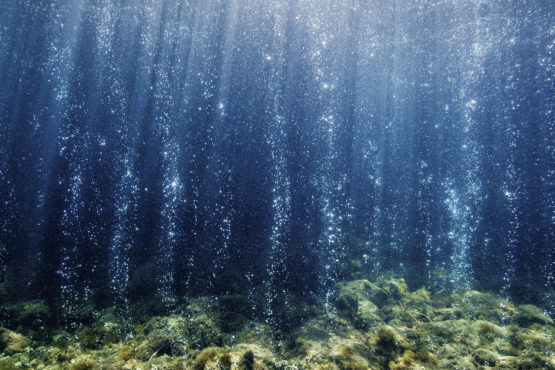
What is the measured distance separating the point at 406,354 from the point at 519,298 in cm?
510

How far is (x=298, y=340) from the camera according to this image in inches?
126

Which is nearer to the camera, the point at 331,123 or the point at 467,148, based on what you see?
the point at 331,123

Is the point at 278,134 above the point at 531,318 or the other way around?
above

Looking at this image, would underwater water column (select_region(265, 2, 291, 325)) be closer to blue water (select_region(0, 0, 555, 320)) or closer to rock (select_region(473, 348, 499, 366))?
blue water (select_region(0, 0, 555, 320))

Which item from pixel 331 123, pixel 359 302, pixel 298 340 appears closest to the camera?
pixel 298 340

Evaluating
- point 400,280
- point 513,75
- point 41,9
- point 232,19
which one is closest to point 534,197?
point 513,75

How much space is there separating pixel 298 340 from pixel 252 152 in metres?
6.17

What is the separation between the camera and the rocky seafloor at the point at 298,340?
105 inches

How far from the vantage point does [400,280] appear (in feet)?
20.2

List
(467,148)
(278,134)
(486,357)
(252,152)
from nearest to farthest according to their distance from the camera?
1. (486,357)
2. (252,152)
3. (278,134)
4. (467,148)

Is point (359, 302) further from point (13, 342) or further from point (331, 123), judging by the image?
point (331, 123)

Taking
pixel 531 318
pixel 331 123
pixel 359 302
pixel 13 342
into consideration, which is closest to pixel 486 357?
pixel 359 302

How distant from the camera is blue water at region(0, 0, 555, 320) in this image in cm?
621

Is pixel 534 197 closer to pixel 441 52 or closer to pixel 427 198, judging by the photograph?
pixel 427 198
